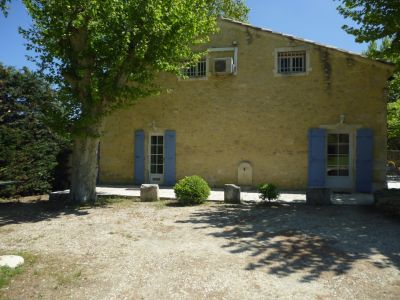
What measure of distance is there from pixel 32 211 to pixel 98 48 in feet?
14.5

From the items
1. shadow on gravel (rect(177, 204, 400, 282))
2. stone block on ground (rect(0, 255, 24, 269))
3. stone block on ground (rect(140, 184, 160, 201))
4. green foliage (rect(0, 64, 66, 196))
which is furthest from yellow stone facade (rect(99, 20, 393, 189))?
stone block on ground (rect(0, 255, 24, 269))

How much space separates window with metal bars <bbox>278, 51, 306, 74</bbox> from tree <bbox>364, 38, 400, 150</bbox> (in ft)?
6.93

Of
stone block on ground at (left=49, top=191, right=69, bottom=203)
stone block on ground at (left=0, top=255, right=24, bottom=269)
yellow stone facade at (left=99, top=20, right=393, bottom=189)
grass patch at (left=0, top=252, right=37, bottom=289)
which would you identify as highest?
yellow stone facade at (left=99, top=20, right=393, bottom=189)

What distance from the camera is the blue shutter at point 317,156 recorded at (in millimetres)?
11674

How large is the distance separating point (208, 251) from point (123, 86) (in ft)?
18.4

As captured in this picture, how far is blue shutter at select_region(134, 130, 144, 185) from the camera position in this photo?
13156 millimetres

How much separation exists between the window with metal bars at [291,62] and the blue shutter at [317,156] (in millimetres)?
2242

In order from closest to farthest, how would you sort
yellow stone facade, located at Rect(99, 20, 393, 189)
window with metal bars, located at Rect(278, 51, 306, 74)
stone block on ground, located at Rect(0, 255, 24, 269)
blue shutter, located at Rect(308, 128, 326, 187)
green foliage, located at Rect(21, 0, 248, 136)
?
stone block on ground, located at Rect(0, 255, 24, 269) → green foliage, located at Rect(21, 0, 248, 136) → yellow stone facade, located at Rect(99, 20, 393, 189) → blue shutter, located at Rect(308, 128, 326, 187) → window with metal bars, located at Rect(278, 51, 306, 74)

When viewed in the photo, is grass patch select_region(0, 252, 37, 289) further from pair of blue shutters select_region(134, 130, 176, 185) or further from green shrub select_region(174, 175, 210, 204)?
pair of blue shutters select_region(134, 130, 176, 185)

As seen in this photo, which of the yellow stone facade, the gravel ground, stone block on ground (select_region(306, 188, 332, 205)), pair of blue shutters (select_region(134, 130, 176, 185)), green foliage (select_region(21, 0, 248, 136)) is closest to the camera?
the gravel ground

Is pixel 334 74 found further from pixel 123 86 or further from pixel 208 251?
pixel 208 251

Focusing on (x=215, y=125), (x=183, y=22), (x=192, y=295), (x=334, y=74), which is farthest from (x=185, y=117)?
(x=192, y=295)

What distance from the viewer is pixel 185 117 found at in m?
13.0

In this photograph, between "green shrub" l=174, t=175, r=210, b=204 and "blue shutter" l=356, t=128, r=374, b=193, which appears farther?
"blue shutter" l=356, t=128, r=374, b=193
